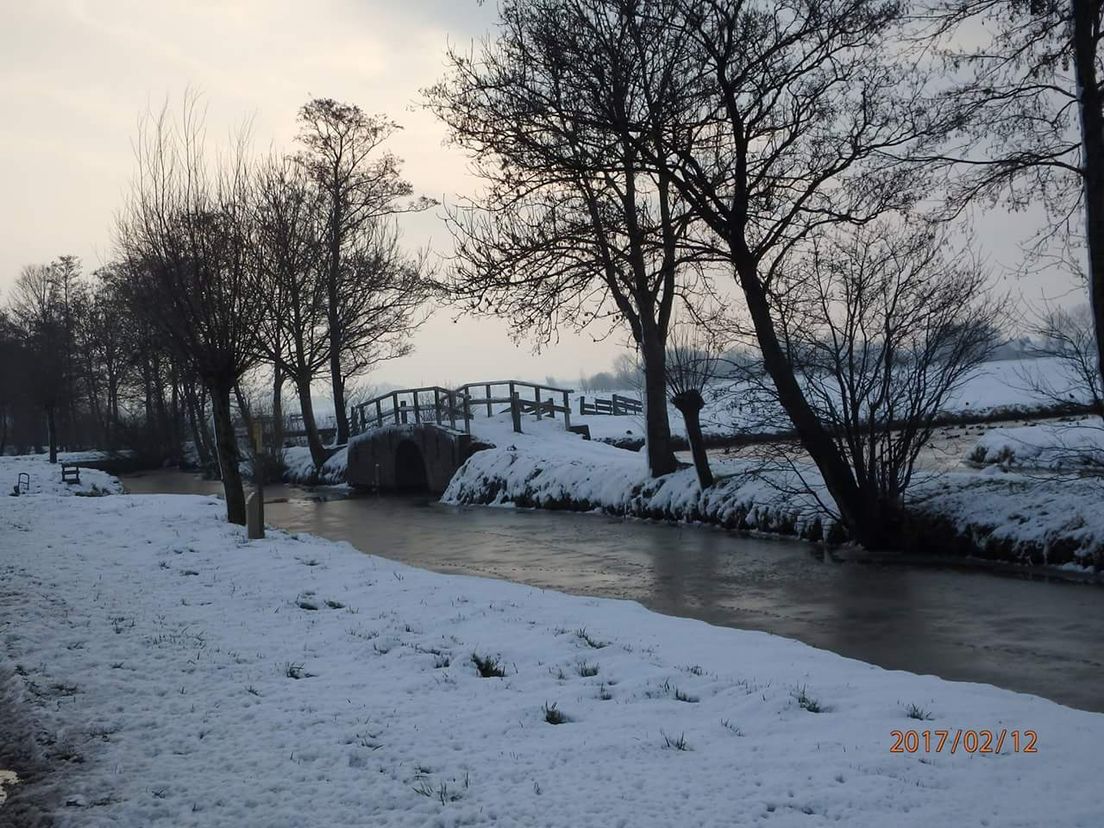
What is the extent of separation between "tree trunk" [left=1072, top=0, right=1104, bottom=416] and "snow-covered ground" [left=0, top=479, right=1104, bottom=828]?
7.38m

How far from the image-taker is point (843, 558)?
14023 millimetres

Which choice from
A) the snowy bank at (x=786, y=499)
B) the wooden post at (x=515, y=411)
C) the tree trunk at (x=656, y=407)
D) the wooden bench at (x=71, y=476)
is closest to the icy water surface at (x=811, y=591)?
the snowy bank at (x=786, y=499)

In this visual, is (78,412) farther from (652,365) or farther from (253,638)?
(253,638)

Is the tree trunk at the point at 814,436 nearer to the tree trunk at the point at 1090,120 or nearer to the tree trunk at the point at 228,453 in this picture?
the tree trunk at the point at 1090,120

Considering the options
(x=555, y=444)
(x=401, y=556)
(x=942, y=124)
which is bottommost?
(x=401, y=556)

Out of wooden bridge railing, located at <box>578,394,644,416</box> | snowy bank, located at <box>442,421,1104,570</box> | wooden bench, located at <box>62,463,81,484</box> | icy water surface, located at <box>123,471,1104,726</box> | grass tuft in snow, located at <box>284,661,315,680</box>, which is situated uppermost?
wooden bridge railing, located at <box>578,394,644,416</box>

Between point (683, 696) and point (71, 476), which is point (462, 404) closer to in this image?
point (71, 476)

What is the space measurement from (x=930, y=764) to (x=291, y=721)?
11.4 ft

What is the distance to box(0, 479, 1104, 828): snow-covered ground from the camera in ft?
13.8

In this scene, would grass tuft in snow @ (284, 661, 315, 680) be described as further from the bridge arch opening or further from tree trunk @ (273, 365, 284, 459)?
tree trunk @ (273, 365, 284, 459)

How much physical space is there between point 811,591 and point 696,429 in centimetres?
757

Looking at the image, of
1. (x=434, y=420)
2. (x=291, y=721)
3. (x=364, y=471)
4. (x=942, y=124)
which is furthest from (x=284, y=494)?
(x=291, y=721)

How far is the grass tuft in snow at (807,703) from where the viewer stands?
18.0ft

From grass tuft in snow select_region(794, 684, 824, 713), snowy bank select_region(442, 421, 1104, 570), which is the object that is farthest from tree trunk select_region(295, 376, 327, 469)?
grass tuft in snow select_region(794, 684, 824, 713)
